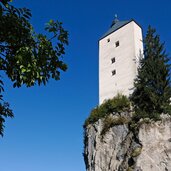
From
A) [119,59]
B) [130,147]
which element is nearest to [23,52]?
[130,147]

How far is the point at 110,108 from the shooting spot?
27203 mm

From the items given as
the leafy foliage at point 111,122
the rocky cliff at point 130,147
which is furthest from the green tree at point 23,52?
the leafy foliage at point 111,122

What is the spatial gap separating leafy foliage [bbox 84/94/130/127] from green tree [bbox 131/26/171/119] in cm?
89

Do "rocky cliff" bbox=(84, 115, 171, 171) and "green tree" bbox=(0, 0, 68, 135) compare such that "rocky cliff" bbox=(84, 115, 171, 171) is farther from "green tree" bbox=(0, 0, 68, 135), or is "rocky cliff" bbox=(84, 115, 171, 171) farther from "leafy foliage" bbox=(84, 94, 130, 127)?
"green tree" bbox=(0, 0, 68, 135)

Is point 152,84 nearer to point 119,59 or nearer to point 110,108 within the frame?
point 110,108

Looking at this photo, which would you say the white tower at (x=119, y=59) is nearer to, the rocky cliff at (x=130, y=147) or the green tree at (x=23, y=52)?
the rocky cliff at (x=130, y=147)

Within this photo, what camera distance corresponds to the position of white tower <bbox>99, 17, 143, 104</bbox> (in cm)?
2908

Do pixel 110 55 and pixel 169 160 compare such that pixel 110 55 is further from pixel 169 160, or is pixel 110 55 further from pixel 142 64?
pixel 169 160

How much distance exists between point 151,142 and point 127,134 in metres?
2.59

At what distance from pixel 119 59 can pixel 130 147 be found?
34.8ft

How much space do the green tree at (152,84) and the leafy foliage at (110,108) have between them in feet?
2.91

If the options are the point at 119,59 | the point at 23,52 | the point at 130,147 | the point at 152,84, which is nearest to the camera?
the point at 23,52

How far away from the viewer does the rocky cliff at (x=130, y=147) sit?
2186 centimetres

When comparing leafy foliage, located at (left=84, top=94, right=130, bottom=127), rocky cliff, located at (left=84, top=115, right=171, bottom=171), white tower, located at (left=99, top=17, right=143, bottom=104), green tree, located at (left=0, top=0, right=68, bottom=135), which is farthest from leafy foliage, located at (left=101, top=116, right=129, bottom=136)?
green tree, located at (left=0, top=0, right=68, bottom=135)
